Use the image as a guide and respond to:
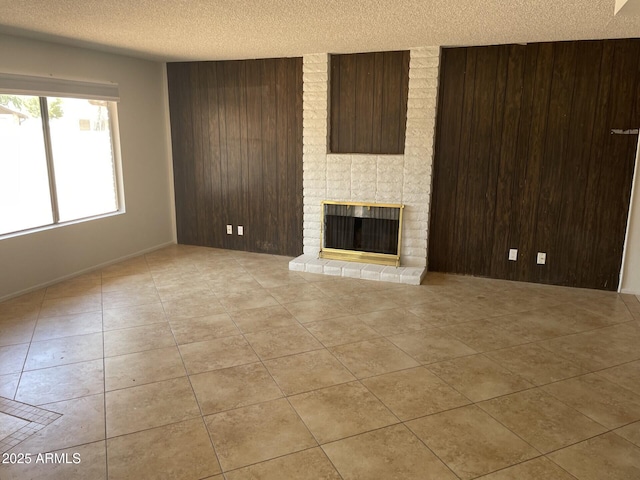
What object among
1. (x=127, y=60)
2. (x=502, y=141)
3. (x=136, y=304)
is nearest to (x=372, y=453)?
(x=136, y=304)

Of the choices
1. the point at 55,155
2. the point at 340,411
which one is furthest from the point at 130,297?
the point at 340,411

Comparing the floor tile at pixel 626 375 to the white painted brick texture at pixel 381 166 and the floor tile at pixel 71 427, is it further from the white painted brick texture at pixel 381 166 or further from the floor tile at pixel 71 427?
the floor tile at pixel 71 427

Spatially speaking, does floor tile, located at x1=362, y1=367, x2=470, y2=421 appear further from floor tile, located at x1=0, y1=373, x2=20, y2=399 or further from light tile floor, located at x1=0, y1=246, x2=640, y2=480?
floor tile, located at x1=0, y1=373, x2=20, y2=399

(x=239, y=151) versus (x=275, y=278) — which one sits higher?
(x=239, y=151)

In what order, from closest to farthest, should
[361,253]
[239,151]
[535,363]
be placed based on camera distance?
[535,363], [361,253], [239,151]

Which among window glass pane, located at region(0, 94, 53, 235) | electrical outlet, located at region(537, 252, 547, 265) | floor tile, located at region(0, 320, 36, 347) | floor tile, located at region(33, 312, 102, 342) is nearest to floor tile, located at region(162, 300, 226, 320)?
floor tile, located at region(33, 312, 102, 342)

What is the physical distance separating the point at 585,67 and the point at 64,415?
474cm

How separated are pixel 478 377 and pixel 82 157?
4.31m

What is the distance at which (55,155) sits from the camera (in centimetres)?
456

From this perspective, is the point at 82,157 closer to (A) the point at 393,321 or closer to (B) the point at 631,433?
(A) the point at 393,321

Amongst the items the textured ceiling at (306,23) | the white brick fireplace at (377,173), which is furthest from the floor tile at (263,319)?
the textured ceiling at (306,23)

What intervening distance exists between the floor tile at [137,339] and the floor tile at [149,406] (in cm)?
53

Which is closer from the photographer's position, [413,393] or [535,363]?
[413,393]

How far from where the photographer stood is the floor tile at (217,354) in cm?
300
